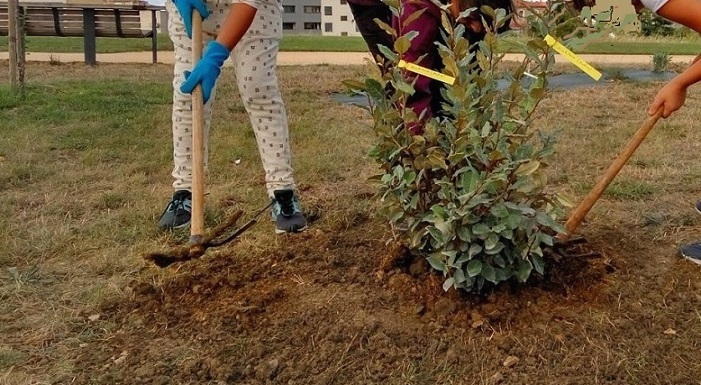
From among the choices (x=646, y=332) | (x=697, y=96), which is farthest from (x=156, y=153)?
(x=697, y=96)

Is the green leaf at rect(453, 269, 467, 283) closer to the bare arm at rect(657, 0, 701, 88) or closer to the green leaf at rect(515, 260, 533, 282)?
the green leaf at rect(515, 260, 533, 282)

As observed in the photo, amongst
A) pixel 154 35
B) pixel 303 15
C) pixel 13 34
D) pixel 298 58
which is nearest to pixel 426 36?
pixel 13 34

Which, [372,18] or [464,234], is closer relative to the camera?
[464,234]

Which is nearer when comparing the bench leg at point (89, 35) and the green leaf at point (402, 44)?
the green leaf at point (402, 44)

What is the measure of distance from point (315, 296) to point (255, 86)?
3.22 ft

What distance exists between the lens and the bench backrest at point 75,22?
10773 mm

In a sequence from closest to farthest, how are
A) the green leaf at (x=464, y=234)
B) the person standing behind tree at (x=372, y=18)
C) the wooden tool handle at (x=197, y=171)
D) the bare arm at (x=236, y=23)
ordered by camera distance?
the green leaf at (x=464, y=234)
the wooden tool handle at (x=197, y=171)
the bare arm at (x=236, y=23)
the person standing behind tree at (x=372, y=18)

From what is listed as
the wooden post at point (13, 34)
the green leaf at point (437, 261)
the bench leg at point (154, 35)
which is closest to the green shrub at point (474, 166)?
the green leaf at point (437, 261)

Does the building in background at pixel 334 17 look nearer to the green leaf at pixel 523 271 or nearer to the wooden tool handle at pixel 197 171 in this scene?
the wooden tool handle at pixel 197 171

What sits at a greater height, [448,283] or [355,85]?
[355,85]

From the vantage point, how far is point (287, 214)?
3047 millimetres

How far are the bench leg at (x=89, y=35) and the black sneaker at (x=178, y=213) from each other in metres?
8.25

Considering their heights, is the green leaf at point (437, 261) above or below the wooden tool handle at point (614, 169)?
below

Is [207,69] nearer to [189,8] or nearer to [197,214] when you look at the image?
[189,8]
